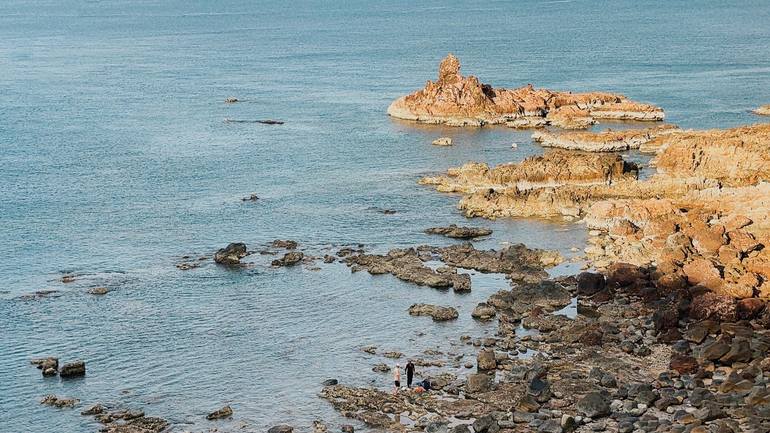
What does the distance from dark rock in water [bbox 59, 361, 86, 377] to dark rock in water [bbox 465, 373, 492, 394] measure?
21.3m

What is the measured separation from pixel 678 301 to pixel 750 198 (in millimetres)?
17333

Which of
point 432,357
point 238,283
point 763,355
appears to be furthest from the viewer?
point 238,283

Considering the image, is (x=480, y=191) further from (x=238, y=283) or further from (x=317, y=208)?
(x=238, y=283)

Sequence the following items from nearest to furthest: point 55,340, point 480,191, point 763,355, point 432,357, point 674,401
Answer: point 674,401
point 763,355
point 432,357
point 55,340
point 480,191

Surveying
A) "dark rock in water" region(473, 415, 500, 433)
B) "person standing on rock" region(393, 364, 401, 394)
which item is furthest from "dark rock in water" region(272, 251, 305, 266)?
"dark rock in water" region(473, 415, 500, 433)

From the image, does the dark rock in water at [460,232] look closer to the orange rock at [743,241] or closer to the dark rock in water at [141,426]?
the orange rock at [743,241]

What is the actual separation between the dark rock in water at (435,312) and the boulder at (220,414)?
17.0 m

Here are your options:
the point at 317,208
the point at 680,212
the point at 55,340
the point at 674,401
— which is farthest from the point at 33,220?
the point at 674,401

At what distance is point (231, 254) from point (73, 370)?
21927 mm

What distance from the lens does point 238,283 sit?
74.4 m

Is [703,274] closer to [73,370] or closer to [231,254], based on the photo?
[231,254]

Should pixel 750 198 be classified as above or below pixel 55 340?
above

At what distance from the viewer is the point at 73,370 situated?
58.5 metres

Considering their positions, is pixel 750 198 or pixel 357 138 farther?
pixel 357 138
